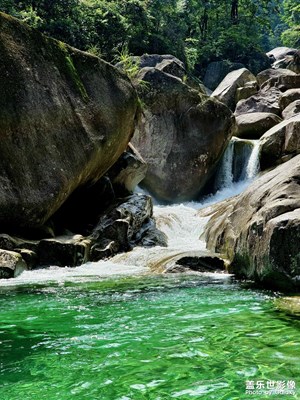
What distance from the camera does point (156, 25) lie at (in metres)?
35.6

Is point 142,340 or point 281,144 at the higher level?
point 281,144

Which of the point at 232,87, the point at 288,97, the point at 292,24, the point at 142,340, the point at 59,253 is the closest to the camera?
the point at 142,340

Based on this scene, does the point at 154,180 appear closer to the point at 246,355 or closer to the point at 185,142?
the point at 185,142

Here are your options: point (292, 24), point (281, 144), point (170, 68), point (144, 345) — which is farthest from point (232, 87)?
point (144, 345)

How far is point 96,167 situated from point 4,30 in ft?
16.1

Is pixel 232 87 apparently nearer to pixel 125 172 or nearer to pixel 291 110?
pixel 291 110

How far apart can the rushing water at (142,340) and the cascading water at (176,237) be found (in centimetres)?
149

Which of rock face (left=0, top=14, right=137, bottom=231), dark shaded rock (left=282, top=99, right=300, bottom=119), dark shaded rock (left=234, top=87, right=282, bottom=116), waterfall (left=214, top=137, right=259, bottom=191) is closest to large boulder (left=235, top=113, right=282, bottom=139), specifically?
dark shaded rock (left=282, top=99, right=300, bottom=119)

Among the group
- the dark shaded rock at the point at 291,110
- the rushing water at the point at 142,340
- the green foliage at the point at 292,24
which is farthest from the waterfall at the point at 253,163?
the green foliage at the point at 292,24

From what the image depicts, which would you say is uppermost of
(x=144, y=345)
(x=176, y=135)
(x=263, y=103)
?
(x=263, y=103)

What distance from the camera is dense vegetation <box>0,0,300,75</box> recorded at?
26062 millimetres

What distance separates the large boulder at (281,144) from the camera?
68.4 feet

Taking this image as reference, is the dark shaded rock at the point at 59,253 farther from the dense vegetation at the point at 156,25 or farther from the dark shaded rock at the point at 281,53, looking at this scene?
the dark shaded rock at the point at 281,53

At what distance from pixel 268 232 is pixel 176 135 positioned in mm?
15976
